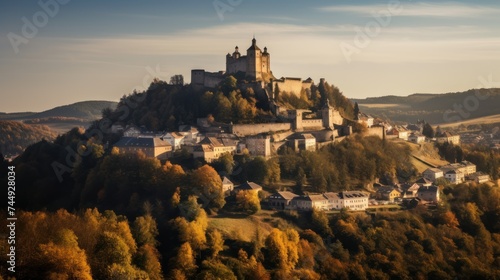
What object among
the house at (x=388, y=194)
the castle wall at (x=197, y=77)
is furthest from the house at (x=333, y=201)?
the castle wall at (x=197, y=77)

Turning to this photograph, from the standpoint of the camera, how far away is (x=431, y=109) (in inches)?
6767

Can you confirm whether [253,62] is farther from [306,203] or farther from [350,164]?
[306,203]

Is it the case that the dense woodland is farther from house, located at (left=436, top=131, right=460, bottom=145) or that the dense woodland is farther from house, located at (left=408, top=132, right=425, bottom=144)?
house, located at (left=436, top=131, right=460, bottom=145)

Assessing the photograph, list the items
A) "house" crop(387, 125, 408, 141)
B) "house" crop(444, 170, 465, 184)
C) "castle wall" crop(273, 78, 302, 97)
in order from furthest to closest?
"house" crop(387, 125, 408, 141)
"castle wall" crop(273, 78, 302, 97)
"house" crop(444, 170, 465, 184)

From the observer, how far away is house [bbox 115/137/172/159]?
2303 inches

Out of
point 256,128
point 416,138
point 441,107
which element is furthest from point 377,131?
point 441,107

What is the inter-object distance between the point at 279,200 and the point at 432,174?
19922mm

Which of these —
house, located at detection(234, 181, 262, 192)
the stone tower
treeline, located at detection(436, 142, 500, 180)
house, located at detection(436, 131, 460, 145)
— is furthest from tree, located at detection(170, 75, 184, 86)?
house, located at detection(436, 131, 460, 145)

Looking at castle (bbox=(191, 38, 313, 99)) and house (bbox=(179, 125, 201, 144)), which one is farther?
castle (bbox=(191, 38, 313, 99))

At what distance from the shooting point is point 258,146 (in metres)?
62.6

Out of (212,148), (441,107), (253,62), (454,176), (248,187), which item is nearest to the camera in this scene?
(248,187)

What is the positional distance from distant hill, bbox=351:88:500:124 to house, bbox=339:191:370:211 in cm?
9324

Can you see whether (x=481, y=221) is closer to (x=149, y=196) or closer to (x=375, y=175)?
(x=375, y=175)

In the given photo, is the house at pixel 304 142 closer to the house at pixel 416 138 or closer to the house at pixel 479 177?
the house at pixel 479 177
